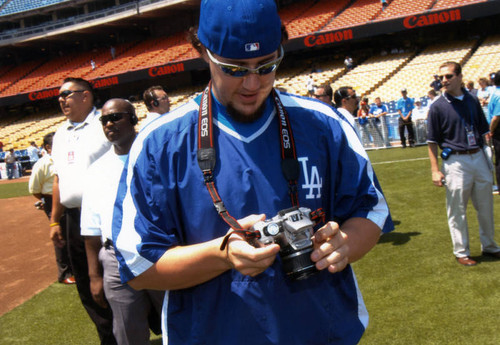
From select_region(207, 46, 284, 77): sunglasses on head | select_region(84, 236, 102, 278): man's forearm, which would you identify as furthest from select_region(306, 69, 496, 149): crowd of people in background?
select_region(207, 46, 284, 77): sunglasses on head

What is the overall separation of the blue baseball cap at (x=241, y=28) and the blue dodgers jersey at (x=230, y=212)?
240 mm

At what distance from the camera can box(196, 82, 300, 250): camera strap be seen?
1409 millimetres

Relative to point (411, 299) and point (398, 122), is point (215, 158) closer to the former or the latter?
point (411, 299)

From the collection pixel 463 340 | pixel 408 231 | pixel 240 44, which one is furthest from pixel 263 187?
pixel 408 231

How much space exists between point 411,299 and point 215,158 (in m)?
3.64

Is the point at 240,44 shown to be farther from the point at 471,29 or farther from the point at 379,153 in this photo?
the point at 471,29

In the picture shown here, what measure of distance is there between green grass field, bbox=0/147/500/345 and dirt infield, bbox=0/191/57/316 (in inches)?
14.5

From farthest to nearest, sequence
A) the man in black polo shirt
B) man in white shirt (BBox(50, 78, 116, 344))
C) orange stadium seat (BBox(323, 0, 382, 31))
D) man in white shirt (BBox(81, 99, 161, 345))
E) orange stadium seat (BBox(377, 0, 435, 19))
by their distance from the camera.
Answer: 1. orange stadium seat (BBox(323, 0, 382, 31))
2. orange stadium seat (BBox(377, 0, 435, 19))
3. the man in black polo shirt
4. man in white shirt (BBox(50, 78, 116, 344))
5. man in white shirt (BBox(81, 99, 161, 345))

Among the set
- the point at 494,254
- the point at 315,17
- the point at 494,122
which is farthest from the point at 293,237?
the point at 315,17

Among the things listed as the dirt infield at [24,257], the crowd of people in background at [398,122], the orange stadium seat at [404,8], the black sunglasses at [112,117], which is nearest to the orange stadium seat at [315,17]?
the orange stadium seat at [404,8]

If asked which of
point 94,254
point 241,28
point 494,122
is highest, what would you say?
point 241,28

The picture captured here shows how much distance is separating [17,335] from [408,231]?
4.87 m

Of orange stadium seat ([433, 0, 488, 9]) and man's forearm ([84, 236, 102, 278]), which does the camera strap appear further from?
orange stadium seat ([433, 0, 488, 9])

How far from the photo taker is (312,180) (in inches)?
61.2
